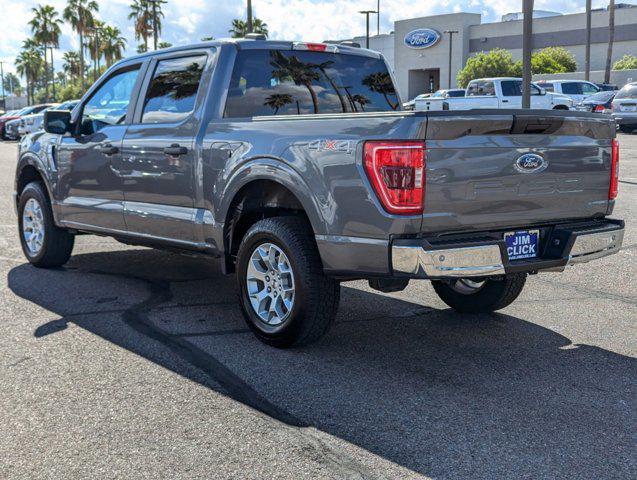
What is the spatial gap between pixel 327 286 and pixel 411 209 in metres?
0.87

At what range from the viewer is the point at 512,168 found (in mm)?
4723

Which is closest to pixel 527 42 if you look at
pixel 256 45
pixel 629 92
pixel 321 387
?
pixel 256 45

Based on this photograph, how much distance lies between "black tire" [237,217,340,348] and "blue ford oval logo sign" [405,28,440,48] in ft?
252

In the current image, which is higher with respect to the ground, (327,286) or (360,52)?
(360,52)

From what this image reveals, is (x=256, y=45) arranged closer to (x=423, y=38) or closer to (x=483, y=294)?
(x=483, y=294)

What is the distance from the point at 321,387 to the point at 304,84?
253 centimetres

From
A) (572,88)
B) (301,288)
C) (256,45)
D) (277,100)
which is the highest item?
(572,88)

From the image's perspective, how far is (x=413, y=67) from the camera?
267 ft

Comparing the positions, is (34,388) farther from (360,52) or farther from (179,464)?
(360,52)

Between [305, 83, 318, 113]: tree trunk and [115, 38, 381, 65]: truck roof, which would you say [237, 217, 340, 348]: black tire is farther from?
[115, 38, 381, 65]: truck roof

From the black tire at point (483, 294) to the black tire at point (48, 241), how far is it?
365cm

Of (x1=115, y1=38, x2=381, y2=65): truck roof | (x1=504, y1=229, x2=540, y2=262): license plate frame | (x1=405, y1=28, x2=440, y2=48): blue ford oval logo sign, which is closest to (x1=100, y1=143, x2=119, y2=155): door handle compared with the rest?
(x1=115, y1=38, x2=381, y2=65): truck roof

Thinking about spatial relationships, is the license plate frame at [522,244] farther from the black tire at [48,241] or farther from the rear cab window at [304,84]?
the black tire at [48,241]

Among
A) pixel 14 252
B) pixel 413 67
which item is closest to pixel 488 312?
pixel 14 252
